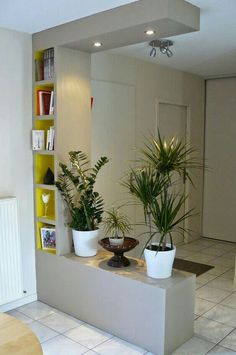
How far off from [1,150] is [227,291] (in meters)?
2.45

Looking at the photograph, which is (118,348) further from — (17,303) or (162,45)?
(162,45)

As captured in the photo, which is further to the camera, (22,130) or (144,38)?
(22,130)

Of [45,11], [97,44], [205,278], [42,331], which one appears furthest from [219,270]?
[45,11]

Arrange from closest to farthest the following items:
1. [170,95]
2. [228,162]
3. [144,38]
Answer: [144,38], [170,95], [228,162]

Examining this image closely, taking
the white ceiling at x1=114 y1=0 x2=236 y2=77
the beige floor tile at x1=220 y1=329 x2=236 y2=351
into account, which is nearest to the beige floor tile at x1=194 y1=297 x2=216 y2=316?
the beige floor tile at x1=220 y1=329 x2=236 y2=351

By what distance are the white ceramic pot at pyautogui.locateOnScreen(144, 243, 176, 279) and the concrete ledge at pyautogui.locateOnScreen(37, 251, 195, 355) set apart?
0.05 metres

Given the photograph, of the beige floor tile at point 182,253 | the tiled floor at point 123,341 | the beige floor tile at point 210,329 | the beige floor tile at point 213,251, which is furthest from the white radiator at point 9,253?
the beige floor tile at point 213,251

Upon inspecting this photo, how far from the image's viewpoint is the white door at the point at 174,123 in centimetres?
484

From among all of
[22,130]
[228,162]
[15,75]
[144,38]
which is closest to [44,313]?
[22,130]

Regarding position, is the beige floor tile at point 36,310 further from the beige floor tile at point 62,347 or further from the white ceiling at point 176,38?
the white ceiling at point 176,38

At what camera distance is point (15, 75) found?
3176 mm

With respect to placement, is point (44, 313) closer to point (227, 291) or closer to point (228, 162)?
point (227, 291)

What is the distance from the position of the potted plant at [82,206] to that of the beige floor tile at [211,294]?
1158 mm

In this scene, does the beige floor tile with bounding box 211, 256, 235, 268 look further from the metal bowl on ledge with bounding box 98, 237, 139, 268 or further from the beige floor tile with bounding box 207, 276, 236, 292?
the metal bowl on ledge with bounding box 98, 237, 139, 268
